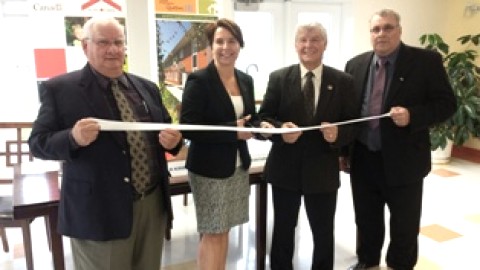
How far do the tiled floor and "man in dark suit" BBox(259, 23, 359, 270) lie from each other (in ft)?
2.91

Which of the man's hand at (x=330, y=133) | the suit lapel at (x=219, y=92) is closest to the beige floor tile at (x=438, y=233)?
the man's hand at (x=330, y=133)

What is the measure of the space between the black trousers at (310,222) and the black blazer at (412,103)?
402mm

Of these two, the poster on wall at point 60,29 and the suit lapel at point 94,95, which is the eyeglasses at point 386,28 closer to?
the suit lapel at point 94,95

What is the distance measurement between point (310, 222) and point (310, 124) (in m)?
0.59

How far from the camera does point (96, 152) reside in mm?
1477

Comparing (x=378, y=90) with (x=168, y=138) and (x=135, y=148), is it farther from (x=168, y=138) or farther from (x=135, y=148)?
(x=135, y=148)

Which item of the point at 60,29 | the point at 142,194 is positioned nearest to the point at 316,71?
the point at 142,194

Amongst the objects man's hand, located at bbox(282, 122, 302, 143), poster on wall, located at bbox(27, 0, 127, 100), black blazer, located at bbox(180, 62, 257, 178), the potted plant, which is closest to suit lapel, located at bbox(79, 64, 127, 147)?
black blazer, located at bbox(180, 62, 257, 178)

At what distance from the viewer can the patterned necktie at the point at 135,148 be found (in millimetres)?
1568

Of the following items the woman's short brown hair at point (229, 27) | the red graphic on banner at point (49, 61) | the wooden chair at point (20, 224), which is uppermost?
the woman's short brown hair at point (229, 27)

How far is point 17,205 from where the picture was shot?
195 centimetres

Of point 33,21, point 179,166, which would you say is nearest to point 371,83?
point 179,166

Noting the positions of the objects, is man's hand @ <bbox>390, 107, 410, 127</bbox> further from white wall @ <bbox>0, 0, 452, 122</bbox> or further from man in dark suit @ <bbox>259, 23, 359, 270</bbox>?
white wall @ <bbox>0, 0, 452, 122</bbox>

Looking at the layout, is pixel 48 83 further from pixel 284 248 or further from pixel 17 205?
pixel 284 248
